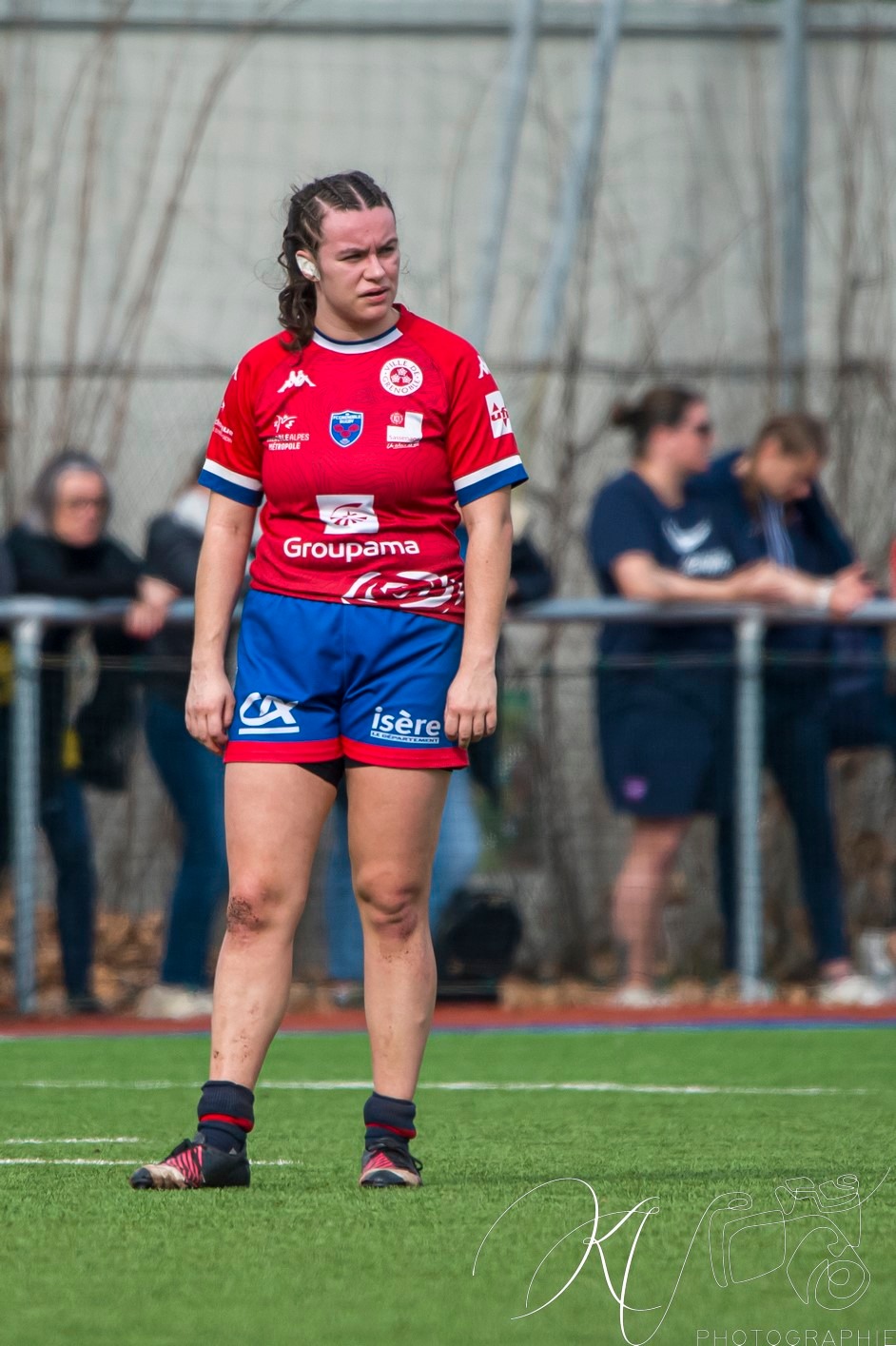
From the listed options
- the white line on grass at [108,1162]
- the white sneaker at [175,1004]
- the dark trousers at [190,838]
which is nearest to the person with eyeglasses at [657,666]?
the dark trousers at [190,838]

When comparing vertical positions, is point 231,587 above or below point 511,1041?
above

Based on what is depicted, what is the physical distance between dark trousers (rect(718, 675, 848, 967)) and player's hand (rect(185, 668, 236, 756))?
5.07m

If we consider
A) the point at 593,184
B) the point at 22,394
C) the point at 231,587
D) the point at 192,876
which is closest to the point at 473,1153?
the point at 231,587

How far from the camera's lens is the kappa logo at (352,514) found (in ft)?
14.8

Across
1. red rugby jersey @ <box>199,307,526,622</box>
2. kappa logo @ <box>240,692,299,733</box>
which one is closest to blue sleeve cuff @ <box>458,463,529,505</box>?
red rugby jersey @ <box>199,307,526,622</box>

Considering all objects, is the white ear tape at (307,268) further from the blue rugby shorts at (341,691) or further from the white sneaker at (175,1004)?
the white sneaker at (175,1004)

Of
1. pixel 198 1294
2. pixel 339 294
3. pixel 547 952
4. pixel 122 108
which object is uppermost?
pixel 122 108

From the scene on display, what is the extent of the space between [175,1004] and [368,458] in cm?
482

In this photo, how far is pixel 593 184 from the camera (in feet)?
41.4

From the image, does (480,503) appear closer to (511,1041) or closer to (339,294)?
(339,294)

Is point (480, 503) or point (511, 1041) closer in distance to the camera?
point (480, 503)

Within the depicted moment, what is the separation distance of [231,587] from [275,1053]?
332cm

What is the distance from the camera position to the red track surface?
8.66 m

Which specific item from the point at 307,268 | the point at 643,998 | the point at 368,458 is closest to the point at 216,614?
the point at 368,458
